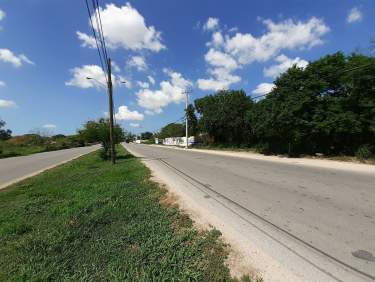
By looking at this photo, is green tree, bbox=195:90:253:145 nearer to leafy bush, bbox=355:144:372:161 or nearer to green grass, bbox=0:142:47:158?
leafy bush, bbox=355:144:372:161

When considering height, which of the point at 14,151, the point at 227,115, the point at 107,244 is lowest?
the point at 14,151

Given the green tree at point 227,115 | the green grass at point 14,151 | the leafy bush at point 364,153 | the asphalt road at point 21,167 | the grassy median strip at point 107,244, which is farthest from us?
the green grass at point 14,151

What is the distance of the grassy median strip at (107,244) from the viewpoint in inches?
149

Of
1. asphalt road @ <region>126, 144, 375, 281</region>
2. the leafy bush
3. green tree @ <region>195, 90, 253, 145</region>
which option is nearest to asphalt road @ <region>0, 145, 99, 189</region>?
asphalt road @ <region>126, 144, 375, 281</region>

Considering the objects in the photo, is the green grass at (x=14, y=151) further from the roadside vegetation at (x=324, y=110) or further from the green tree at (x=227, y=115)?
the roadside vegetation at (x=324, y=110)

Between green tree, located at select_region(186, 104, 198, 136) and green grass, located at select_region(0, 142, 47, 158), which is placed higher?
green tree, located at select_region(186, 104, 198, 136)

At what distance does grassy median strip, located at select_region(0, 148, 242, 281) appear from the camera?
378 centimetres

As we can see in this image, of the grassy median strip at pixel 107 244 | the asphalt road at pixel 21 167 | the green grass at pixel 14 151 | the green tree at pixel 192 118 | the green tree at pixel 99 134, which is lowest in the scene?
the green grass at pixel 14 151

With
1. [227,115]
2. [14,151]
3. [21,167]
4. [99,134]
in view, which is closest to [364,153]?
[99,134]

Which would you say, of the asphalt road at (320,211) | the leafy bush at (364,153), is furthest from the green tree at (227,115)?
the asphalt road at (320,211)

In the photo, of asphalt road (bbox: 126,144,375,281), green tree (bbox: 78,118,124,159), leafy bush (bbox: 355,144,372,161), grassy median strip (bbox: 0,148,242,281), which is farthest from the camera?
green tree (bbox: 78,118,124,159)

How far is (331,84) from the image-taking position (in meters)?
22.1

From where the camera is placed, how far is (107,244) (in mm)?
4758

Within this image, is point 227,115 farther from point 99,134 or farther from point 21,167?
point 21,167
